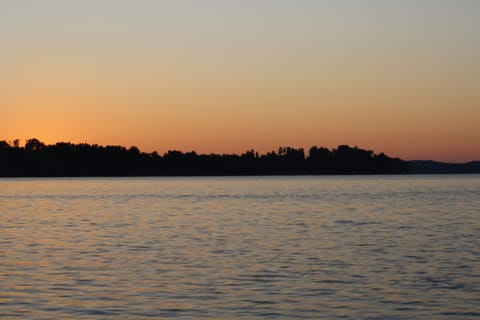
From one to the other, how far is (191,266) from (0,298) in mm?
10361

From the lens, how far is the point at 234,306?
1022 inches

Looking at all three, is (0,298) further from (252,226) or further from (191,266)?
(252,226)

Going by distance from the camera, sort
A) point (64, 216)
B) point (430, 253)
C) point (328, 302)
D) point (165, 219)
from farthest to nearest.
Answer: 1. point (64, 216)
2. point (165, 219)
3. point (430, 253)
4. point (328, 302)

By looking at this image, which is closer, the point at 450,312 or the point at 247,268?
the point at 450,312

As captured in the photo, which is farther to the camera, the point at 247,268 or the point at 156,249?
the point at 156,249

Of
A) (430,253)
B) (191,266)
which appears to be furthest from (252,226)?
(191,266)

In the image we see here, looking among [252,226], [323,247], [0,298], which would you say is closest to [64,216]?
[252,226]

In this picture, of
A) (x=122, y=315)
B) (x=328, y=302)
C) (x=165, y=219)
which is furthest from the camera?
(x=165, y=219)

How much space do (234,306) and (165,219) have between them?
4848 cm

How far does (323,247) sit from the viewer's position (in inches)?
1770

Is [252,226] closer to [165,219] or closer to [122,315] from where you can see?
[165,219]

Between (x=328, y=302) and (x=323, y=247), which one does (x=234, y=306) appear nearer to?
(x=328, y=302)

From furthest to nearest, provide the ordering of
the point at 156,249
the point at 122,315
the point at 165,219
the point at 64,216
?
the point at 64,216
the point at 165,219
the point at 156,249
the point at 122,315

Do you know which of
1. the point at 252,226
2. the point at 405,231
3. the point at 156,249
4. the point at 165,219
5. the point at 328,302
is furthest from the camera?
the point at 165,219
